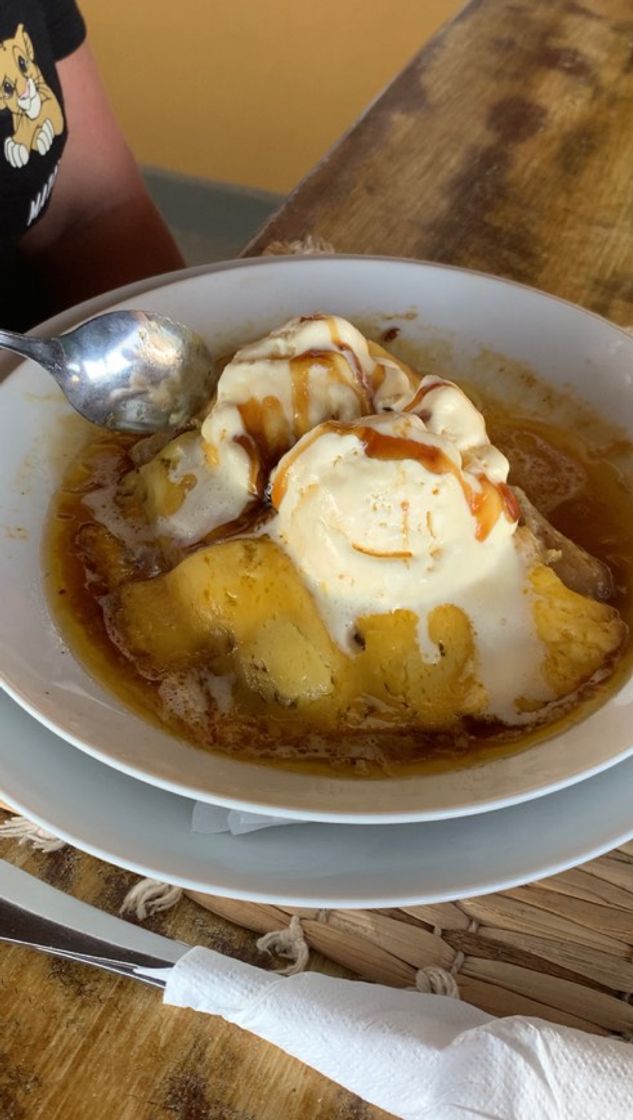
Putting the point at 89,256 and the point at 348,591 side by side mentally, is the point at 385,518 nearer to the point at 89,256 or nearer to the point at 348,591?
the point at 348,591

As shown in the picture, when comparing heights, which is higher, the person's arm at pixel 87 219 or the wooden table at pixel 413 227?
the person's arm at pixel 87 219

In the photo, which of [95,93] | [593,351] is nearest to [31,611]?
[593,351]

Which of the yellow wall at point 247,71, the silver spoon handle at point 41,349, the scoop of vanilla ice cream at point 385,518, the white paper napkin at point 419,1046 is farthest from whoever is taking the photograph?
the yellow wall at point 247,71

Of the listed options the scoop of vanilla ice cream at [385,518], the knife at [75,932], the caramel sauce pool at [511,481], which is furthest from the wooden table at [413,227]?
the scoop of vanilla ice cream at [385,518]

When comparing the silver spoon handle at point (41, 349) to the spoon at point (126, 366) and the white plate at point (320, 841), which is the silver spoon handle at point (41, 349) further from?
the white plate at point (320, 841)

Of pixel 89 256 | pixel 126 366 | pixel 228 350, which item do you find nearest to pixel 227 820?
pixel 126 366

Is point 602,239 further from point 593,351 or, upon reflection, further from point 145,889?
point 145,889

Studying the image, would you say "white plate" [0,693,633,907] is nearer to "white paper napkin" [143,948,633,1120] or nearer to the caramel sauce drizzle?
"white paper napkin" [143,948,633,1120]
